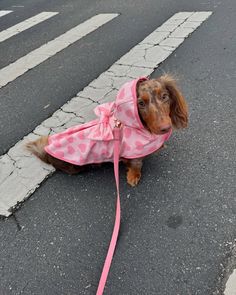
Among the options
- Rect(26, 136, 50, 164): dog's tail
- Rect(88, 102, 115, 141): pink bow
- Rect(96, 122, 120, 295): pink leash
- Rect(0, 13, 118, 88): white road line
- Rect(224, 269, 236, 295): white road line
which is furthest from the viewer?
Rect(0, 13, 118, 88): white road line

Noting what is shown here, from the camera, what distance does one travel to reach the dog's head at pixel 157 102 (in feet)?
8.71

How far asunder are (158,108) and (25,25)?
566cm

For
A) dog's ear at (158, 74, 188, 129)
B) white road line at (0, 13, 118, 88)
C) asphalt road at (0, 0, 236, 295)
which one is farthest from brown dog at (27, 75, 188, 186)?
white road line at (0, 13, 118, 88)

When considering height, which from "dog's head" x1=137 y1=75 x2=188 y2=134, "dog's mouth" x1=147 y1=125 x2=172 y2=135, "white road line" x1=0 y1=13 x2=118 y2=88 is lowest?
"white road line" x1=0 y1=13 x2=118 y2=88

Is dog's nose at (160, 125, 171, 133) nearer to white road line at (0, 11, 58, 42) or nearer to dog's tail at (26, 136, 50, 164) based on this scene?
dog's tail at (26, 136, 50, 164)

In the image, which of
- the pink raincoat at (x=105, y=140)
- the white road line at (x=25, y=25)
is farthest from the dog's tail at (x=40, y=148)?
the white road line at (x=25, y=25)

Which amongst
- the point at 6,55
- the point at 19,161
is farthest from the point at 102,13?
the point at 19,161

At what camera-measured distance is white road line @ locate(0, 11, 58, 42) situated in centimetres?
710

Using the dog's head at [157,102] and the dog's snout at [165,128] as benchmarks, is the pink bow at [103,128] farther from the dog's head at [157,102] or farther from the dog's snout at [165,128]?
the dog's snout at [165,128]

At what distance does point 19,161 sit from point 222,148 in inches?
78.3

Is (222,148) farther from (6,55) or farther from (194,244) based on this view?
(6,55)

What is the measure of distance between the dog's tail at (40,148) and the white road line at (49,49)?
2152 mm

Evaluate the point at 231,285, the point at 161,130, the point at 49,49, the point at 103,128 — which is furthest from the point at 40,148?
the point at 49,49

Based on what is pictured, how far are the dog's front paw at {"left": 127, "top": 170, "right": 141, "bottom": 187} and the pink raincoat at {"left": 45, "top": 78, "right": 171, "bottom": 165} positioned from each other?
0.69 ft
